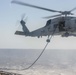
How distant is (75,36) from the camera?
20703 millimetres

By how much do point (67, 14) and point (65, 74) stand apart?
42.1 metres

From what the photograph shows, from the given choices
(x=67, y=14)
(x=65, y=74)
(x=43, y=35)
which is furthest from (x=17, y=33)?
(x=65, y=74)

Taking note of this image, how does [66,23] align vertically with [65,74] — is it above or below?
above

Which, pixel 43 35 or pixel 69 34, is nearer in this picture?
pixel 69 34

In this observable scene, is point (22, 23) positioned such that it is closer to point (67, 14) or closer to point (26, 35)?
point (26, 35)

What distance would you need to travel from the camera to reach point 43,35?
865 inches

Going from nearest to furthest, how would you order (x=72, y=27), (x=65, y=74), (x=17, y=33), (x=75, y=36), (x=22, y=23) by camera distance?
(x=72, y=27), (x=75, y=36), (x=17, y=33), (x=22, y=23), (x=65, y=74)

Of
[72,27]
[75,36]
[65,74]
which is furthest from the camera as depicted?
[65,74]

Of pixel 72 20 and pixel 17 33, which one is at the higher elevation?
pixel 72 20

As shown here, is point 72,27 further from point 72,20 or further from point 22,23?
point 22,23

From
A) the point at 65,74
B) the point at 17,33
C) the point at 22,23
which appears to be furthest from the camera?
the point at 65,74

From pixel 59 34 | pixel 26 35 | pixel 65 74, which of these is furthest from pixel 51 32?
pixel 65 74

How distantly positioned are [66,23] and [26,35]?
696cm

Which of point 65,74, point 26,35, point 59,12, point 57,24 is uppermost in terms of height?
point 59,12
